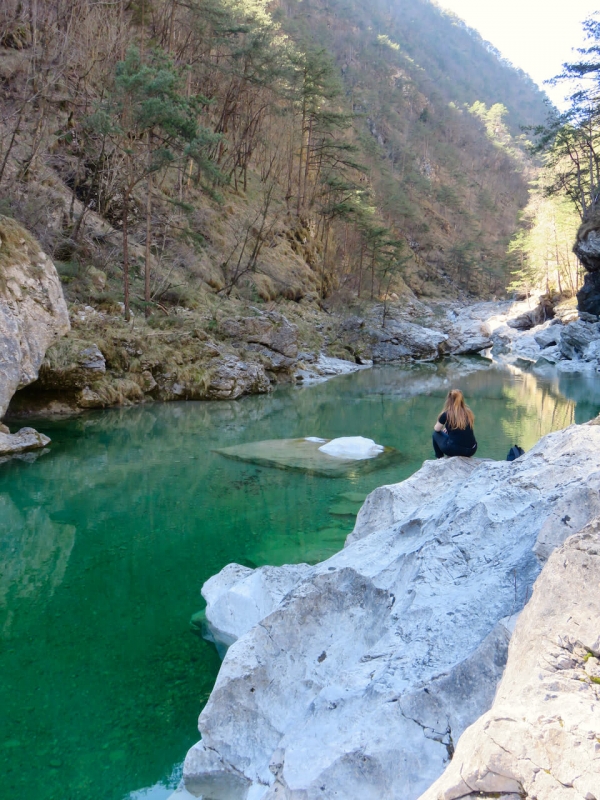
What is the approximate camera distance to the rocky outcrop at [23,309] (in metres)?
8.94

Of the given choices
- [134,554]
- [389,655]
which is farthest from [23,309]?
[389,655]

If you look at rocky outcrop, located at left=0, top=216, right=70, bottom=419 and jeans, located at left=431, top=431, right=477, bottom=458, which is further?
rocky outcrop, located at left=0, top=216, right=70, bottom=419

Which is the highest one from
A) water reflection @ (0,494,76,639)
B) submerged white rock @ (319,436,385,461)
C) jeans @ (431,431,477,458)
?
jeans @ (431,431,477,458)

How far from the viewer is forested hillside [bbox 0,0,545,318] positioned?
15.9 meters

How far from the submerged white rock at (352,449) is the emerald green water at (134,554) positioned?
58cm

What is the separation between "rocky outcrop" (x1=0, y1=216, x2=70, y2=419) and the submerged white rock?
5154 mm

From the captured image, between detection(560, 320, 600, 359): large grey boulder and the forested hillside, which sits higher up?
the forested hillside

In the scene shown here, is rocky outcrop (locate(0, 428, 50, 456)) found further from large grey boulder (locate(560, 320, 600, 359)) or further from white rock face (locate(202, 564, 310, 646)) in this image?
large grey boulder (locate(560, 320, 600, 359))

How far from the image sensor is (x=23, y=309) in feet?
30.8

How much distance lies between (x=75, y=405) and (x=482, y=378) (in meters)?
15.5

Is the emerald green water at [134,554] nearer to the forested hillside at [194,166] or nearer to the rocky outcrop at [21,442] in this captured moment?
the rocky outcrop at [21,442]

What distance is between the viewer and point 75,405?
520 inches

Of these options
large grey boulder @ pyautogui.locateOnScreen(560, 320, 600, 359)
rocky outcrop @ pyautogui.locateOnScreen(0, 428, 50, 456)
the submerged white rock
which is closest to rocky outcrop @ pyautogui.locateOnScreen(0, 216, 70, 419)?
rocky outcrop @ pyautogui.locateOnScreen(0, 428, 50, 456)

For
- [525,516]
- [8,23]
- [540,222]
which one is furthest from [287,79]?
[525,516]
